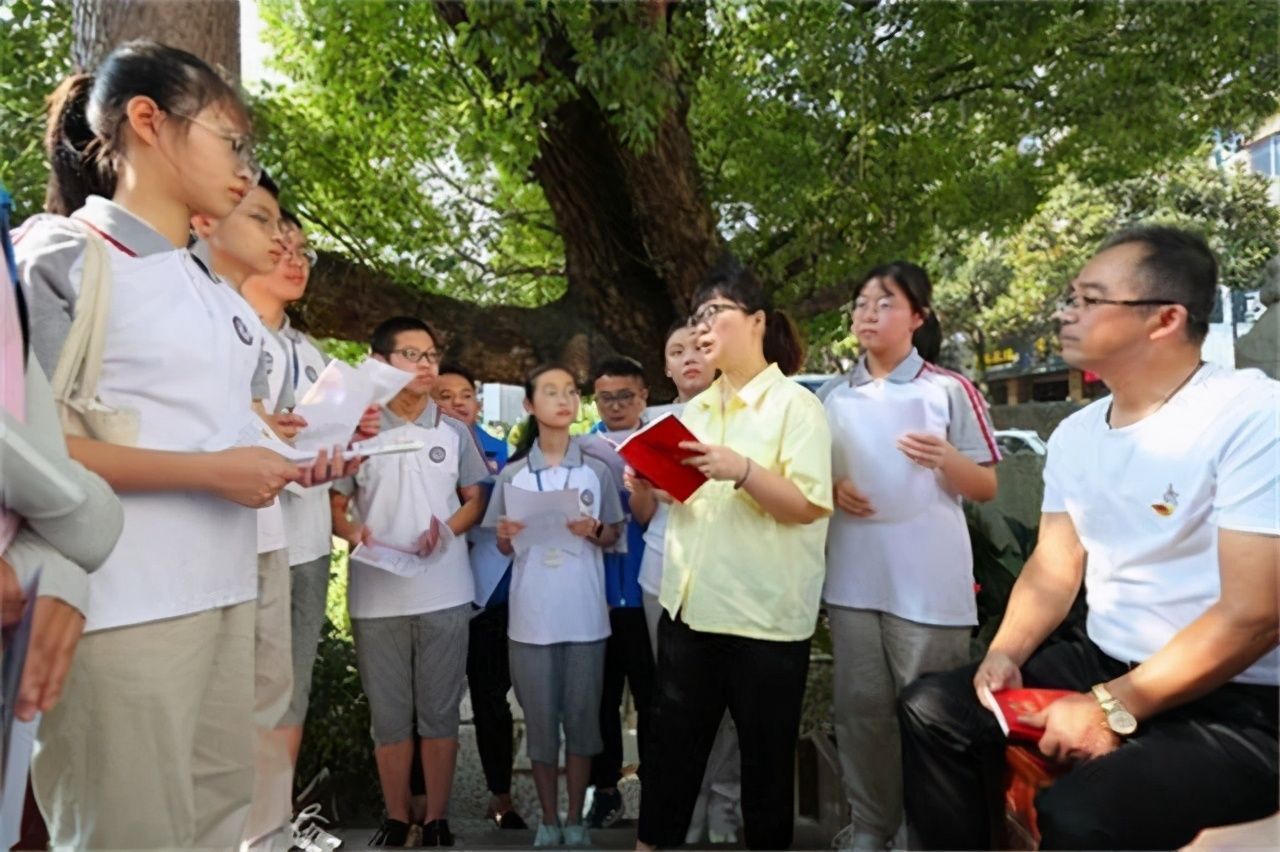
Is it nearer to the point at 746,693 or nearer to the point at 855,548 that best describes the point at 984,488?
the point at 855,548

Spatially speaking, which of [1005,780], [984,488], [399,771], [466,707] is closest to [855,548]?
[984,488]

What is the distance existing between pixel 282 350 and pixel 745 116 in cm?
380

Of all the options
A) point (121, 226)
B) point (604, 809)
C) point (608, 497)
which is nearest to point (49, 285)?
point (121, 226)

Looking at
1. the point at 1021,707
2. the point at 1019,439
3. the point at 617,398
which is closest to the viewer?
the point at 1021,707

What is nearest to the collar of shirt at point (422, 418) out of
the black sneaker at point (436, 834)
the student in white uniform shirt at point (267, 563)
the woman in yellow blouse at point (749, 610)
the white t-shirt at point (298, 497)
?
the white t-shirt at point (298, 497)

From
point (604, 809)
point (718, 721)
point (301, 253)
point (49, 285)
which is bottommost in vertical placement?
point (604, 809)

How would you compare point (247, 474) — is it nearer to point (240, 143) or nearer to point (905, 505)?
point (240, 143)

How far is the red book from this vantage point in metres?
1.88

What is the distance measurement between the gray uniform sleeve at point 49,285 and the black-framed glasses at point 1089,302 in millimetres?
1934

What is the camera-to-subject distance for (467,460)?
324 centimetres

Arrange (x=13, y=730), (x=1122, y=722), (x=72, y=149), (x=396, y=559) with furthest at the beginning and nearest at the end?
(x=396, y=559) < (x=1122, y=722) < (x=72, y=149) < (x=13, y=730)

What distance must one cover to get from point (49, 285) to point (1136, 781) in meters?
1.98

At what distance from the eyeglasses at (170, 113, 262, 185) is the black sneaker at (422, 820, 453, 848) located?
6.91ft

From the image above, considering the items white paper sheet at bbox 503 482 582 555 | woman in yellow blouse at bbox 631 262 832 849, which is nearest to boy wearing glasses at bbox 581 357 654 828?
white paper sheet at bbox 503 482 582 555
